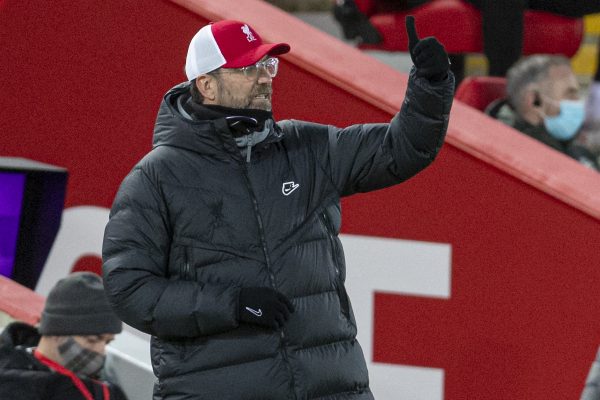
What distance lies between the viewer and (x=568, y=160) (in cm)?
427

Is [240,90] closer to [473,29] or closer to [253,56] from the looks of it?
[253,56]

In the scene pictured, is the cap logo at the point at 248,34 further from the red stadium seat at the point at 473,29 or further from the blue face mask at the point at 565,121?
the red stadium seat at the point at 473,29

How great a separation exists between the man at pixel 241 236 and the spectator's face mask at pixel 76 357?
2.65 ft

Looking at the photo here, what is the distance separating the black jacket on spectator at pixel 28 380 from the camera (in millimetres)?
3418

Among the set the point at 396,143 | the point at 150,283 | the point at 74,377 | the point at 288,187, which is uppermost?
the point at 396,143

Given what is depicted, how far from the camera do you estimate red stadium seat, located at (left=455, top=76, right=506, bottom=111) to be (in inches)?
237

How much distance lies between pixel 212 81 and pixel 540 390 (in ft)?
5.54

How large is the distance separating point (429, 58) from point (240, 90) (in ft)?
1.42

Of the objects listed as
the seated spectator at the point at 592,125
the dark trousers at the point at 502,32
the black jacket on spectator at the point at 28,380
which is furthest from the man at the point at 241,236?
the dark trousers at the point at 502,32

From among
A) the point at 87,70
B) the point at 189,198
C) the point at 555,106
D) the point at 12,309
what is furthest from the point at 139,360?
the point at 555,106

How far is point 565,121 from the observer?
207 inches

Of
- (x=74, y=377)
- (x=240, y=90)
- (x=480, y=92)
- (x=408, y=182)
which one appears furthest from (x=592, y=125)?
(x=240, y=90)

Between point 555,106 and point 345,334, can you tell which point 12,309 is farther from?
point 555,106

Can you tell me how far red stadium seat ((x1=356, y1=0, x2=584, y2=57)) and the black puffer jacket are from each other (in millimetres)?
3952
